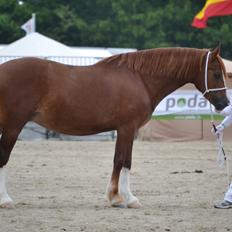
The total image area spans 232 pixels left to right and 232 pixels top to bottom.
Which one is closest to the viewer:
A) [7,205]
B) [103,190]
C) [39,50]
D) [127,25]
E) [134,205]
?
[7,205]

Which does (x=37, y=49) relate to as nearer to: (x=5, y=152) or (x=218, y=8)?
(x=218, y=8)

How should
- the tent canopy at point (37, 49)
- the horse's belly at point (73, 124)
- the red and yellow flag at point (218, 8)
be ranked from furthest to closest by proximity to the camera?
the tent canopy at point (37, 49) → the red and yellow flag at point (218, 8) → the horse's belly at point (73, 124)

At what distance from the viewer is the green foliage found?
1599 inches

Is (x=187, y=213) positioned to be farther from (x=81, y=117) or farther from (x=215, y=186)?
(x=215, y=186)

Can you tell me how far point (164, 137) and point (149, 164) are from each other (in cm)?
744

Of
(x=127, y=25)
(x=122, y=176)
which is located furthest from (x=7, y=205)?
(x=127, y=25)

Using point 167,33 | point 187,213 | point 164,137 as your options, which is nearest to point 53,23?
point 167,33

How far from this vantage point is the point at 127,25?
41.2 meters

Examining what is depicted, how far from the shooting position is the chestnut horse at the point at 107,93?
29.4 ft

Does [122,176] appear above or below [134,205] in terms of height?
above

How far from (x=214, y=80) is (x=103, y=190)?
2684 millimetres

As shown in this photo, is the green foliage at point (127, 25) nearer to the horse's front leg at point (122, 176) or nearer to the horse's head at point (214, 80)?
the horse's head at point (214, 80)

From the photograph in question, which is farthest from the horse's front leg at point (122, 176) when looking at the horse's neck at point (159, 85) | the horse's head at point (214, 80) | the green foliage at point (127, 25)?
the green foliage at point (127, 25)

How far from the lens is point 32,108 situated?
8.98m
